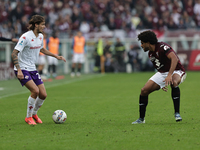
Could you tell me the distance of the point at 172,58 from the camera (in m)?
6.14

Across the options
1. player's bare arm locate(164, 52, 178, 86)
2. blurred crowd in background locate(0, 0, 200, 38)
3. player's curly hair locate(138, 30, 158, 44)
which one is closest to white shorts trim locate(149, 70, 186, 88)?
player's bare arm locate(164, 52, 178, 86)

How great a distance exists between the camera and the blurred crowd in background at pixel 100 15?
23.8 m

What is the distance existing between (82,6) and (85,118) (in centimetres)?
1890

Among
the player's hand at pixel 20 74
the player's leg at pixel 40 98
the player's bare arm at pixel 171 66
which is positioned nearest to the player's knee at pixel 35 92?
the player's leg at pixel 40 98

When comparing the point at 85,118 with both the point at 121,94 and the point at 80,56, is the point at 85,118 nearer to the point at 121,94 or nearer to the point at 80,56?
the point at 121,94

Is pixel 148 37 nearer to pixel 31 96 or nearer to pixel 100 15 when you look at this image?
pixel 31 96

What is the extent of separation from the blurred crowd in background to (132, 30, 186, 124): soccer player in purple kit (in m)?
17.1

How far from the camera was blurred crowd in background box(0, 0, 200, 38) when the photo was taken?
23.8 metres

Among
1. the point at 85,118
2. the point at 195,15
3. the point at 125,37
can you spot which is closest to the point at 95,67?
the point at 125,37

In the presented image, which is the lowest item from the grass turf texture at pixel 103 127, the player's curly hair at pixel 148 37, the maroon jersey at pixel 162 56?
the grass turf texture at pixel 103 127

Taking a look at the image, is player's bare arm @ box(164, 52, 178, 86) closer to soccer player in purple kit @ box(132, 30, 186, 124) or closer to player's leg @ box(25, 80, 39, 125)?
soccer player in purple kit @ box(132, 30, 186, 124)

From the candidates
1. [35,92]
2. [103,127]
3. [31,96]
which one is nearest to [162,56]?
[103,127]

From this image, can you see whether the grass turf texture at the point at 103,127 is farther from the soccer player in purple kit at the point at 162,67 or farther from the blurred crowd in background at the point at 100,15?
the blurred crowd in background at the point at 100,15

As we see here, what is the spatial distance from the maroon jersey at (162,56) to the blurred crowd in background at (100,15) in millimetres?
17097
